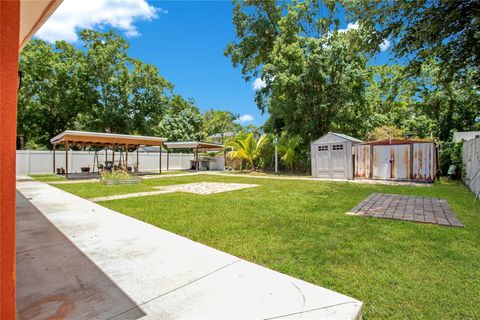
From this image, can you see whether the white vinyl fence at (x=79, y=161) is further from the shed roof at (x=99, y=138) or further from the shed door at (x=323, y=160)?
the shed door at (x=323, y=160)

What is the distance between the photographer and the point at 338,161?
13.1 meters

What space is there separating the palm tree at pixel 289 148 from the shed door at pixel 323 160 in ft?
6.81

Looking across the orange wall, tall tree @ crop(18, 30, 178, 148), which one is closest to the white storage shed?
the orange wall

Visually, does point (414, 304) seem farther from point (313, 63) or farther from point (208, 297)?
point (313, 63)

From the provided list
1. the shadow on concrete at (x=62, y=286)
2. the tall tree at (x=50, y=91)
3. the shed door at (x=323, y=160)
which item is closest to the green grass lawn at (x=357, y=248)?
the shadow on concrete at (x=62, y=286)

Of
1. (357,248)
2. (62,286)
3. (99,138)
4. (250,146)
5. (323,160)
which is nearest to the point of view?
(62,286)

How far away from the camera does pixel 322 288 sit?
238 centimetres

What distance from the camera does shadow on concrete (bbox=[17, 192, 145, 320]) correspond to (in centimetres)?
204

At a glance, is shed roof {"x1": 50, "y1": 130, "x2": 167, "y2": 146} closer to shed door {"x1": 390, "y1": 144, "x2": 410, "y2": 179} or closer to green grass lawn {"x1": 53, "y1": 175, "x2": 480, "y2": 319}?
green grass lawn {"x1": 53, "y1": 175, "x2": 480, "y2": 319}

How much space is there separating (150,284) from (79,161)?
20.0 metres

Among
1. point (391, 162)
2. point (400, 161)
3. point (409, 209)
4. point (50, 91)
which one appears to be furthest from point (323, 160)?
point (50, 91)

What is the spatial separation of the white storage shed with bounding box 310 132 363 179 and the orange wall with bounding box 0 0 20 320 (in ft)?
43.7

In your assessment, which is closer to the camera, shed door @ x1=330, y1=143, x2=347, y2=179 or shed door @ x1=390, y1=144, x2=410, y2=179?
shed door @ x1=390, y1=144, x2=410, y2=179

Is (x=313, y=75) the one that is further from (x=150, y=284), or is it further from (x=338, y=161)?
(x=150, y=284)
